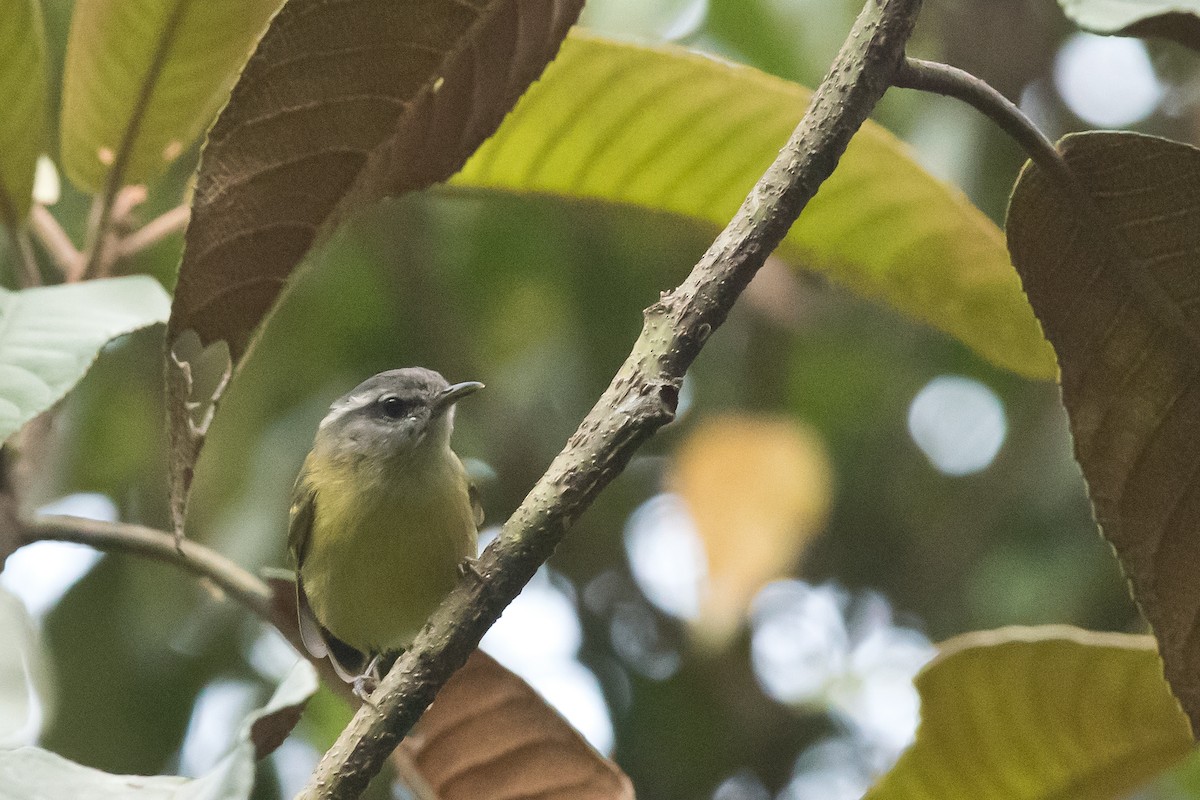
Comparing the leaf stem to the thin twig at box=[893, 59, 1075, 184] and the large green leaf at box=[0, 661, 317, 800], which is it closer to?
the large green leaf at box=[0, 661, 317, 800]

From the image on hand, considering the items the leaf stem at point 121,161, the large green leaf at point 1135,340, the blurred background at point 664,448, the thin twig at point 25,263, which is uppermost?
the large green leaf at point 1135,340

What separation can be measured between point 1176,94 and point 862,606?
1.85 meters

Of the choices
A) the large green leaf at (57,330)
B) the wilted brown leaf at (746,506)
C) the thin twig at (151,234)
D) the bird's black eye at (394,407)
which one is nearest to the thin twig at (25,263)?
the thin twig at (151,234)

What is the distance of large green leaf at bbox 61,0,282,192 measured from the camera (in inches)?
77.8

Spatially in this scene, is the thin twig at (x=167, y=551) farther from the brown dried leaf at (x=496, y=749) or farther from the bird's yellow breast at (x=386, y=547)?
the bird's yellow breast at (x=386, y=547)

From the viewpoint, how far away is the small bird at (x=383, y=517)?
274cm

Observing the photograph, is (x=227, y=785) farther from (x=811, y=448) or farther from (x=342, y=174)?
(x=811, y=448)

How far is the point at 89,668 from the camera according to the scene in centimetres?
325

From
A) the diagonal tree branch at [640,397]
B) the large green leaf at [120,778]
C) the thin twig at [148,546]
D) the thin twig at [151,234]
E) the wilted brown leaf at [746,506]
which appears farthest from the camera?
the wilted brown leaf at [746,506]

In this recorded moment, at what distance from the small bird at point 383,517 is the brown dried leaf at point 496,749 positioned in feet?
2.51

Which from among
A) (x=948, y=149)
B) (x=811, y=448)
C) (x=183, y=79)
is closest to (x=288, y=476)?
(x=811, y=448)

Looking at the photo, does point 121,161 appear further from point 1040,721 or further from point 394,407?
point 1040,721

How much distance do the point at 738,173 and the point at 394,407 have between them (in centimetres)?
138

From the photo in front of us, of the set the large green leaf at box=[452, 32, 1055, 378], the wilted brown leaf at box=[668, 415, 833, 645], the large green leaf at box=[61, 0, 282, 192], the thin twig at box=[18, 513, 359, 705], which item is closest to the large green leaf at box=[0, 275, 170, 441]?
the thin twig at box=[18, 513, 359, 705]
